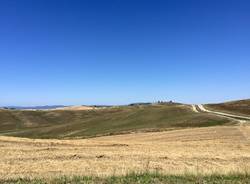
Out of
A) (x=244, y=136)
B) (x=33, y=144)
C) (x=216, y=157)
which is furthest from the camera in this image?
(x=244, y=136)

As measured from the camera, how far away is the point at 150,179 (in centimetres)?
1248

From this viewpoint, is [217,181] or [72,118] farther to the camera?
[72,118]

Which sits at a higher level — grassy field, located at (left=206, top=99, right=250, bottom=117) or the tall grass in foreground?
grassy field, located at (left=206, top=99, right=250, bottom=117)

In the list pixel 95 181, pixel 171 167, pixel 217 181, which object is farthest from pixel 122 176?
pixel 171 167

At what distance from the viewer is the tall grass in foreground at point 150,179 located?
A: 1218 centimetres

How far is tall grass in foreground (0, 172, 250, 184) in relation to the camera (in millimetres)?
12180

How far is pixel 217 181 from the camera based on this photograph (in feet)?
40.7

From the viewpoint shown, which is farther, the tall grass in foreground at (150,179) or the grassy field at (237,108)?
the grassy field at (237,108)

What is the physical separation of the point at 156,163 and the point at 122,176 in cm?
680

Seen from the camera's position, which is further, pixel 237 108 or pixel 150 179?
pixel 237 108

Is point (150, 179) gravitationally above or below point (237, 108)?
below

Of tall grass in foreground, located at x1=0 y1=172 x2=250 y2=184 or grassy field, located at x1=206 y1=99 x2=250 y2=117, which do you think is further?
grassy field, located at x1=206 y1=99 x2=250 y2=117

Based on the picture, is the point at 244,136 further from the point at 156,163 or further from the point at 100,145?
the point at 156,163

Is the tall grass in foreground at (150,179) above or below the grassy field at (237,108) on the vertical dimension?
below
